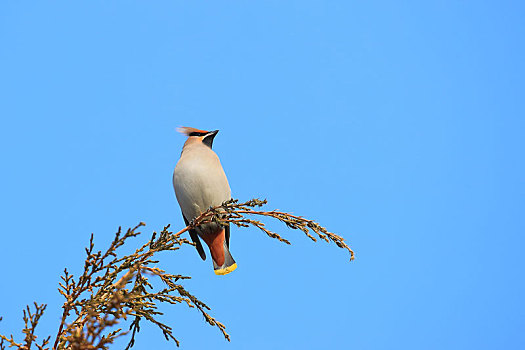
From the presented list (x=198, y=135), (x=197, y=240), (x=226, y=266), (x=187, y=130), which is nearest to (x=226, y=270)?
(x=226, y=266)

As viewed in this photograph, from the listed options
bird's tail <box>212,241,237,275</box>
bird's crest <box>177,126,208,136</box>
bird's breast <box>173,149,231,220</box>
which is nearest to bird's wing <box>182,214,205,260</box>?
bird's breast <box>173,149,231,220</box>

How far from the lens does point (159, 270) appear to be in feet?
9.75

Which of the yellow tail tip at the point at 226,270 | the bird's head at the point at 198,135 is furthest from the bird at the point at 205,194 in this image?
the bird's head at the point at 198,135

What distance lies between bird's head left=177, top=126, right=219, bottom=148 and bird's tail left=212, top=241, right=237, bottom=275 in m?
0.95

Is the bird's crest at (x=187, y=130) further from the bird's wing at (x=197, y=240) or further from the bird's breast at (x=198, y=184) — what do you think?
the bird's wing at (x=197, y=240)

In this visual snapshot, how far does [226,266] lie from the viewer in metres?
4.50

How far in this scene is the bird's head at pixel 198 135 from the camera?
4992 millimetres

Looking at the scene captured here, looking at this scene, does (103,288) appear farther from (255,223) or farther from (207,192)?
(207,192)

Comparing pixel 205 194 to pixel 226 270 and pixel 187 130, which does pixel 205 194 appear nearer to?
pixel 226 270

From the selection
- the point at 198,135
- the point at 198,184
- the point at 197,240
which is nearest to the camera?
the point at 198,184

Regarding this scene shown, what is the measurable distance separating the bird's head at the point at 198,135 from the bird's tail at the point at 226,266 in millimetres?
952

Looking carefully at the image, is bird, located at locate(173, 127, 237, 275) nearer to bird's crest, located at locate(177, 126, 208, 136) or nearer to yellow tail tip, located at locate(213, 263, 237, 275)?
yellow tail tip, located at locate(213, 263, 237, 275)

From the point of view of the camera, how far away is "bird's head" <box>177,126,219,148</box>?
16.4 feet

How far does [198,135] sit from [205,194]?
827 millimetres
